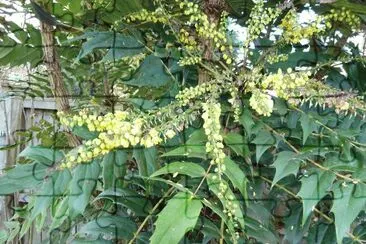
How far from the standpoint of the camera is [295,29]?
58 cm

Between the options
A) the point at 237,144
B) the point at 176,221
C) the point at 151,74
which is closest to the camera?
the point at 176,221

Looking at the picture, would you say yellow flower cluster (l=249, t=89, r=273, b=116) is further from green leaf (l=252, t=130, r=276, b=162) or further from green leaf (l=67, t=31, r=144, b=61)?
green leaf (l=67, t=31, r=144, b=61)

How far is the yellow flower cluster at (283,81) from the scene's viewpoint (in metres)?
0.47

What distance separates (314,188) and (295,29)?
0.66 ft

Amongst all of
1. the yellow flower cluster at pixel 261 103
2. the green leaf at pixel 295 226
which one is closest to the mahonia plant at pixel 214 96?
the yellow flower cluster at pixel 261 103

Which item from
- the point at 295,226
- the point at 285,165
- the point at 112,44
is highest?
the point at 112,44

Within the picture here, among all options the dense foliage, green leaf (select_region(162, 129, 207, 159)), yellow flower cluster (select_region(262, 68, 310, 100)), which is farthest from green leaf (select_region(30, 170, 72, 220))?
yellow flower cluster (select_region(262, 68, 310, 100))

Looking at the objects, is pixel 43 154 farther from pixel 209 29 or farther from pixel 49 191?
pixel 209 29

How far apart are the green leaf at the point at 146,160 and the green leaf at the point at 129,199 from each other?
0.17ft

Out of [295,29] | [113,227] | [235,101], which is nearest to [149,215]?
[113,227]

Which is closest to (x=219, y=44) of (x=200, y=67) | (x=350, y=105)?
(x=200, y=67)

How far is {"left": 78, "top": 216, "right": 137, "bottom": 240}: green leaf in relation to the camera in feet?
1.77

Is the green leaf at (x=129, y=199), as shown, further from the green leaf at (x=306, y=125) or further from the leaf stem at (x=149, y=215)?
the green leaf at (x=306, y=125)

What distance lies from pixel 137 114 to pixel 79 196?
0.10m
